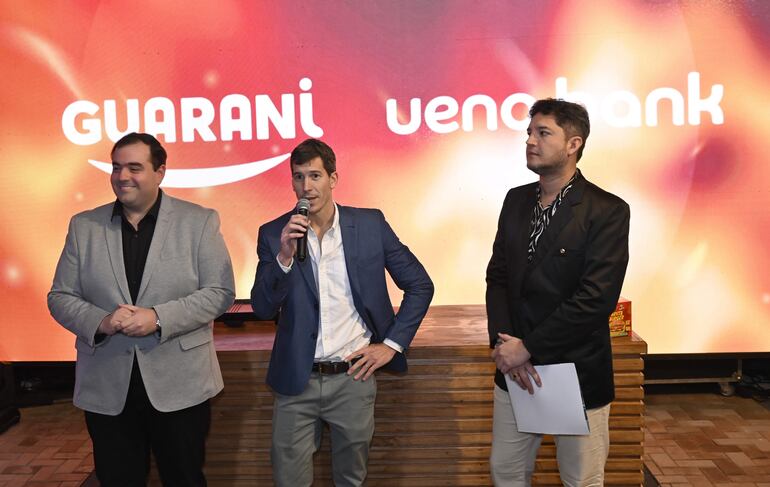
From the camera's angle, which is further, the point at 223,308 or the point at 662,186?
the point at 662,186

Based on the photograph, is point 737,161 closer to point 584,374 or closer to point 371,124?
point 371,124

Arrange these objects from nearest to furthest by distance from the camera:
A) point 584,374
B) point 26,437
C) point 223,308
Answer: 1. point 584,374
2. point 223,308
3. point 26,437

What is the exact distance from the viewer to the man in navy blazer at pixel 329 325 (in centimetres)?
262

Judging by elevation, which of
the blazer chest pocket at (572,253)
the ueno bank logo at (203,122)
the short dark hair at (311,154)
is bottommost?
the blazer chest pocket at (572,253)

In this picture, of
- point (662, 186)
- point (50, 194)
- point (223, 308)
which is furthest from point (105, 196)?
point (662, 186)

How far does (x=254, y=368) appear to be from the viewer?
331 cm

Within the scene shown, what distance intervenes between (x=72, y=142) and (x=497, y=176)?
2806 mm

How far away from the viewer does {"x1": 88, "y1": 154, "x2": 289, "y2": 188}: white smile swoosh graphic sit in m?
4.98

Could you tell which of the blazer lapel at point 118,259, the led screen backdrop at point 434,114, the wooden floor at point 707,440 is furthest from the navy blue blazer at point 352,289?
the led screen backdrop at point 434,114

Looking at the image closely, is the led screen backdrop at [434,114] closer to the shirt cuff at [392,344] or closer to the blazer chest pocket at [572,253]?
the shirt cuff at [392,344]

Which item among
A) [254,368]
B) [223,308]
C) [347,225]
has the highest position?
[347,225]

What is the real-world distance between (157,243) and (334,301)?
638mm

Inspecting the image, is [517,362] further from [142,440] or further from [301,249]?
[142,440]

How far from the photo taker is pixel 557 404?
8.15ft
